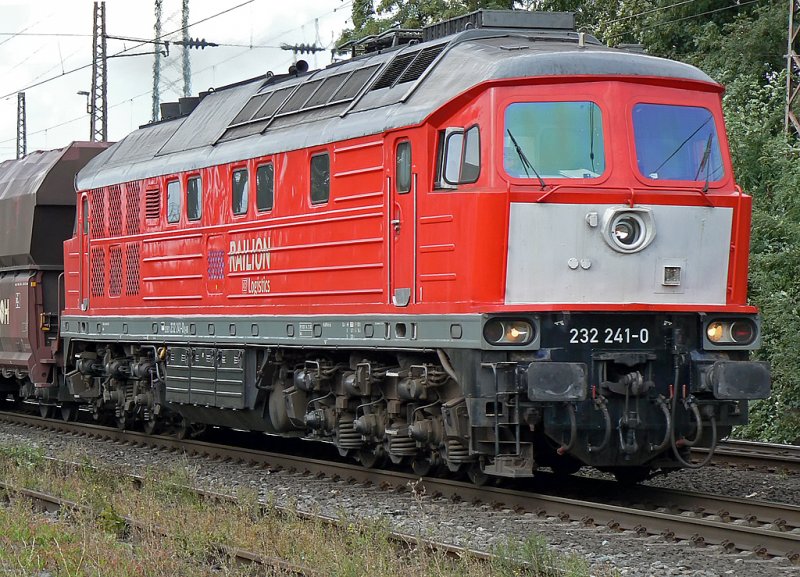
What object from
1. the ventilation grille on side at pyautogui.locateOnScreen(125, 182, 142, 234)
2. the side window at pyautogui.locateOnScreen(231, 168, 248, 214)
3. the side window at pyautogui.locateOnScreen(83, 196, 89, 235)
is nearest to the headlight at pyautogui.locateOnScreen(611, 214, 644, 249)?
the side window at pyautogui.locateOnScreen(231, 168, 248, 214)

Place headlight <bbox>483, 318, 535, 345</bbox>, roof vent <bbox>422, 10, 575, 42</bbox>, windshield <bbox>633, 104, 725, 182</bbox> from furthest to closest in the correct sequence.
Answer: roof vent <bbox>422, 10, 575, 42</bbox> → windshield <bbox>633, 104, 725, 182</bbox> → headlight <bbox>483, 318, 535, 345</bbox>

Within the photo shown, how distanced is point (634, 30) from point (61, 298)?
12.7 m

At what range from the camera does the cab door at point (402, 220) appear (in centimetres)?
1183

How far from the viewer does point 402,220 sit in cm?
1198

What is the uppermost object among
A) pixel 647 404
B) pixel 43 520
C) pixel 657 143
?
pixel 657 143

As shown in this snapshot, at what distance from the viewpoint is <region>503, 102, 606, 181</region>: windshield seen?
36.4 feet

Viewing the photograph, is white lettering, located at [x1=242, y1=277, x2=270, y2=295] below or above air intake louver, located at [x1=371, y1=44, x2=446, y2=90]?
below

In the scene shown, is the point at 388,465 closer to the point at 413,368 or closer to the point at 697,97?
the point at 413,368

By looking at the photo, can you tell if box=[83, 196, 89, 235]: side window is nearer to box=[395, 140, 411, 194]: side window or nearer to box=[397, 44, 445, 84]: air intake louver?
box=[397, 44, 445, 84]: air intake louver

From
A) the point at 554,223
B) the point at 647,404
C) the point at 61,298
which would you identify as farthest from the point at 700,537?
the point at 61,298

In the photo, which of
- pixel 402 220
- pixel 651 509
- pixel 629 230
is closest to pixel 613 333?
pixel 629 230

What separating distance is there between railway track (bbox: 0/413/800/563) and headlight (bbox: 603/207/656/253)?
2143 millimetres

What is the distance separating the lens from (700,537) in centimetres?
965

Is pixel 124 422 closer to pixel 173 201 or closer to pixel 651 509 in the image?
pixel 173 201
